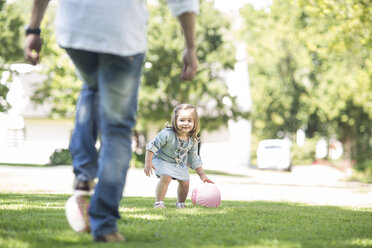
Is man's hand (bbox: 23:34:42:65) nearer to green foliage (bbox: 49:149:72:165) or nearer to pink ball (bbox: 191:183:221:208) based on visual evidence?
pink ball (bbox: 191:183:221:208)

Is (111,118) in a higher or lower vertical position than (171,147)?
higher

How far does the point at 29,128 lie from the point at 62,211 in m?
36.0

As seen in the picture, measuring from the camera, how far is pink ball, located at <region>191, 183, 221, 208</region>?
685 centimetres

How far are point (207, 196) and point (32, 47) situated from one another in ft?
12.0

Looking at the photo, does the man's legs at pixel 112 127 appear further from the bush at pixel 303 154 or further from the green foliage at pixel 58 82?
the bush at pixel 303 154

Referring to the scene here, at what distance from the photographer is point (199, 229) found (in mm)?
4230

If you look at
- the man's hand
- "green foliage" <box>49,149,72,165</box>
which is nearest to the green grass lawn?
the man's hand

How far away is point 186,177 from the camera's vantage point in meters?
6.83

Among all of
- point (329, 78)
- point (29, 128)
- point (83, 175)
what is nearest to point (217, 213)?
point (83, 175)

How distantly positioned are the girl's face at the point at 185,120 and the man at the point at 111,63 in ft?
9.95

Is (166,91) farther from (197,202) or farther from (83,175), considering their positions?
(83,175)

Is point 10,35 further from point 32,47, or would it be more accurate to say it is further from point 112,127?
point 112,127

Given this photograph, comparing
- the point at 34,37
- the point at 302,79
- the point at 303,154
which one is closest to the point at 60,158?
the point at 303,154

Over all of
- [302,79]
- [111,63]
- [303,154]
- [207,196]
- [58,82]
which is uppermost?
[302,79]
